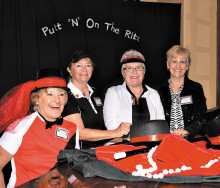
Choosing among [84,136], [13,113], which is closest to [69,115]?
[84,136]

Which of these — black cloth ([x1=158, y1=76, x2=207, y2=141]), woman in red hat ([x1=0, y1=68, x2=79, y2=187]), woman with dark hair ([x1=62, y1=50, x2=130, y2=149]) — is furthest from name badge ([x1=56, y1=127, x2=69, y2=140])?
black cloth ([x1=158, y1=76, x2=207, y2=141])

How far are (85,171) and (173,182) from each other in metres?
0.38

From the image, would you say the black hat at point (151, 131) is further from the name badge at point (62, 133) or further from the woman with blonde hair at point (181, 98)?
the woman with blonde hair at point (181, 98)

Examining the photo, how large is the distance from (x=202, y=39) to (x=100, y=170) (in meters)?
4.39

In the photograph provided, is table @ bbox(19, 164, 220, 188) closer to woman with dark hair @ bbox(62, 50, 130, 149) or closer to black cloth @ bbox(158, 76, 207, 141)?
woman with dark hair @ bbox(62, 50, 130, 149)

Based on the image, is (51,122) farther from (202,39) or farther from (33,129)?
(202,39)

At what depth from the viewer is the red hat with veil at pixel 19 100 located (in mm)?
2008

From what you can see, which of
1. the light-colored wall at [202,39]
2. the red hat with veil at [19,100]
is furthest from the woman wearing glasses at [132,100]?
the light-colored wall at [202,39]

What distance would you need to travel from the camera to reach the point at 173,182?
1.13m

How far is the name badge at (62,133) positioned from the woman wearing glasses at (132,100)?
657 mm

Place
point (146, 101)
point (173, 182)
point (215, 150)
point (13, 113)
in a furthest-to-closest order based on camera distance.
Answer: point (146, 101), point (13, 113), point (215, 150), point (173, 182)

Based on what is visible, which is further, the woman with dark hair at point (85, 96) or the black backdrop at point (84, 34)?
the black backdrop at point (84, 34)

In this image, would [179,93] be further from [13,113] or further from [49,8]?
[49,8]

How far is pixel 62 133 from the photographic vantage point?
6.58 ft
